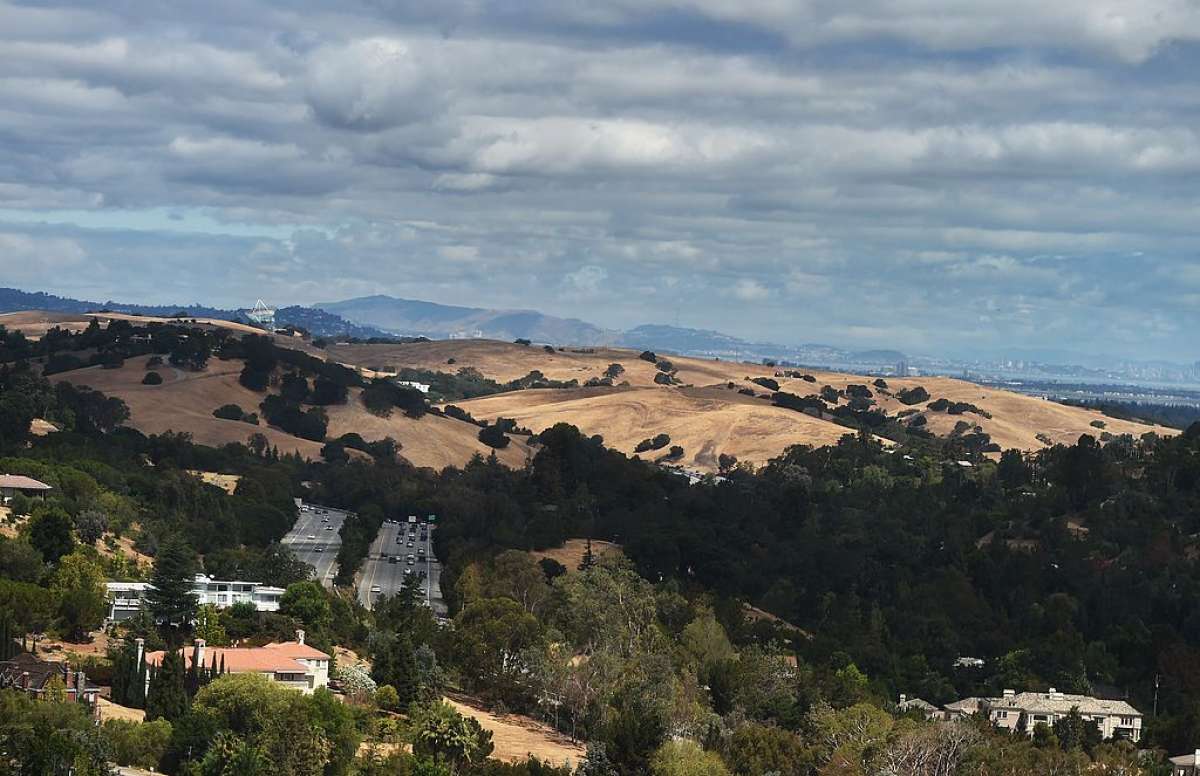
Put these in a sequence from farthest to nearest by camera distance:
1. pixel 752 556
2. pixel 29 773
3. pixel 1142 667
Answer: pixel 752 556
pixel 1142 667
pixel 29 773

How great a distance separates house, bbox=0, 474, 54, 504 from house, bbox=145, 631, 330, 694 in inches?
1232

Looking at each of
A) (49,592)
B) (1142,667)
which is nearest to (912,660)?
(1142,667)

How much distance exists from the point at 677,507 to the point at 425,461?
4609cm

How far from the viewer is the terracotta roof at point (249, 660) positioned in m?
72.9

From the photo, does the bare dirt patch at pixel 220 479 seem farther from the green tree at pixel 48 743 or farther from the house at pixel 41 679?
the green tree at pixel 48 743

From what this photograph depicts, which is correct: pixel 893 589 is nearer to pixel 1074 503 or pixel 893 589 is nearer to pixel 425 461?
pixel 1074 503

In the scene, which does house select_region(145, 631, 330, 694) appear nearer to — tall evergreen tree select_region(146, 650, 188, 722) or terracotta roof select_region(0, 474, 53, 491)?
tall evergreen tree select_region(146, 650, 188, 722)

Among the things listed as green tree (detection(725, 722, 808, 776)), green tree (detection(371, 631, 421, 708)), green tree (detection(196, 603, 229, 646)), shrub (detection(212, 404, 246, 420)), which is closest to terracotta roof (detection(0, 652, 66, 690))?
green tree (detection(196, 603, 229, 646))

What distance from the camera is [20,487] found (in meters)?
106

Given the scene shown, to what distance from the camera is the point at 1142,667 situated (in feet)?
341

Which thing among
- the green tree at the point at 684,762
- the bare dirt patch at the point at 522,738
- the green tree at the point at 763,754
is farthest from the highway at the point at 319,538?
the green tree at the point at 684,762

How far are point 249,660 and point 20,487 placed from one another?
3672 cm

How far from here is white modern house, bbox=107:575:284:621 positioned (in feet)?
278

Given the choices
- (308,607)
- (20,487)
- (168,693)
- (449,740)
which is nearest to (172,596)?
(308,607)
